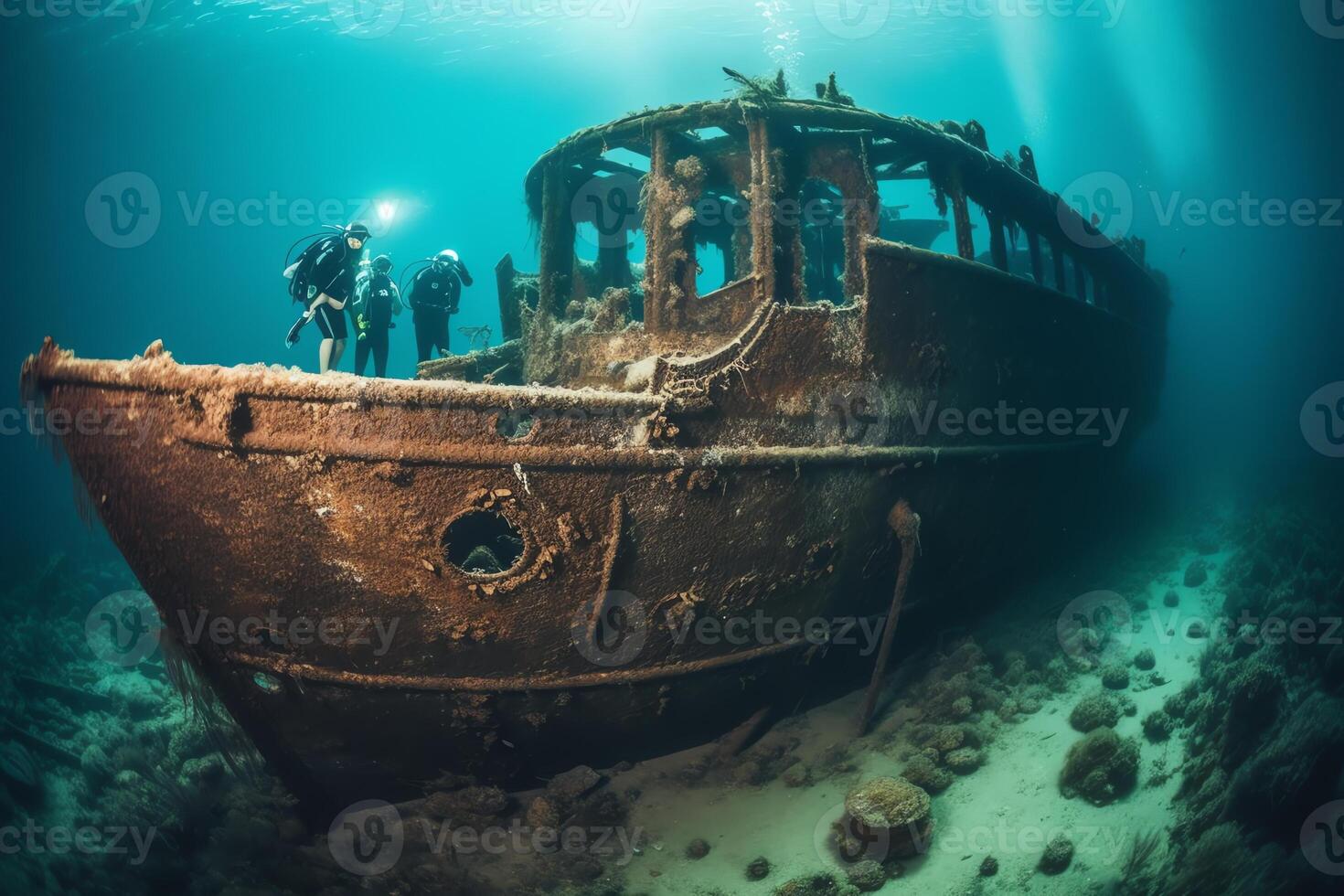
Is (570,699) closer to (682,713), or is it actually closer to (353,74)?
(682,713)

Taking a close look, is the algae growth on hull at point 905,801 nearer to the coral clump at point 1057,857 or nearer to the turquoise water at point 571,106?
the coral clump at point 1057,857

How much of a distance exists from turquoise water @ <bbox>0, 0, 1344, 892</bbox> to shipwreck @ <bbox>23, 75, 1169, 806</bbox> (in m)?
1.41

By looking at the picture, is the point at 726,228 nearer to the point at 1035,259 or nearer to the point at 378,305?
the point at 1035,259

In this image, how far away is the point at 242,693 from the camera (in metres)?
3.42

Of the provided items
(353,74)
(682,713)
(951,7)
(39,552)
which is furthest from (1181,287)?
(39,552)

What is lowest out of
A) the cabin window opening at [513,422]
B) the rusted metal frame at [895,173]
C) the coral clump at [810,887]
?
the coral clump at [810,887]

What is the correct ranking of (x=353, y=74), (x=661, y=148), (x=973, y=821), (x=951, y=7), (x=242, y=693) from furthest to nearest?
1. (x=353, y=74)
2. (x=951, y=7)
3. (x=661, y=148)
4. (x=973, y=821)
5. (x=242, y=693)

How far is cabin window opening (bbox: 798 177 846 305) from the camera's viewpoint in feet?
24.6

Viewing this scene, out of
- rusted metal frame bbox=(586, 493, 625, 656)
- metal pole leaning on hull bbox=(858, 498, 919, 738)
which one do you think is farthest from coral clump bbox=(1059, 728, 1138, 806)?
rusted metal frame bbox=(586, 493, 625, 656)

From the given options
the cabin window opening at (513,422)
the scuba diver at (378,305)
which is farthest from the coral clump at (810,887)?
the scuba diver at (378,305)

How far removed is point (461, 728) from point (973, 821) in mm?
3127

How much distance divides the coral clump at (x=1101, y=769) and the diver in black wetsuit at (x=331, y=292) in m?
7.52

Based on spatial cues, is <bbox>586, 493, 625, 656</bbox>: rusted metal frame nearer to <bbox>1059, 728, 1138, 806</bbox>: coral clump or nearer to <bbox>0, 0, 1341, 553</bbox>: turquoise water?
<bbox>1059, 728, 1138, 806</bbox>: coral clump

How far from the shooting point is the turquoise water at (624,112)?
81.8ft
